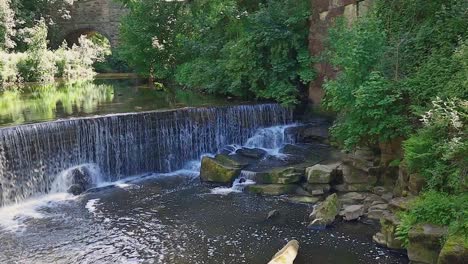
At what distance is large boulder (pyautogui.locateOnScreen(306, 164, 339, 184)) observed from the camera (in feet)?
27.3

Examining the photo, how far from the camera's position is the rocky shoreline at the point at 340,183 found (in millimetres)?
5672

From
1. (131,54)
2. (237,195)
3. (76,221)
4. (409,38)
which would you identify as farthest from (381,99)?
(131,54)

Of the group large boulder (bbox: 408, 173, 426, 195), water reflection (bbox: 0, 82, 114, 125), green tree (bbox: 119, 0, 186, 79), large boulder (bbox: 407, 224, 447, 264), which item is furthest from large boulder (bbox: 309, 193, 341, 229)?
green tree (bbox: 119, 0, 186, 79)

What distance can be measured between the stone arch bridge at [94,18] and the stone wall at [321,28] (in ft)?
62.4

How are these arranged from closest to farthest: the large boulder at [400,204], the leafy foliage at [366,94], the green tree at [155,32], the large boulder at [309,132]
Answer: the large boulder at [400,204] < the leafy foliage at [366,94] < the large boulder at [309,132] < the green tree at [155,32]

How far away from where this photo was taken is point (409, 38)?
8.32m

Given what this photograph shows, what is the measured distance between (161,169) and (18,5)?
18.5 m

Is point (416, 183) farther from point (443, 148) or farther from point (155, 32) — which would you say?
point (155, 32)

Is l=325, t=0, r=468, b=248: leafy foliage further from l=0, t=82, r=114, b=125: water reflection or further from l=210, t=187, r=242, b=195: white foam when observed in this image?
l=0, t=82, r=114, b=125: water reflection

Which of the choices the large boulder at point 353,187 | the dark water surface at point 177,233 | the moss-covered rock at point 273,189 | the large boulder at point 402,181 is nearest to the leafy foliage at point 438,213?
the dark water surface at point 177,233

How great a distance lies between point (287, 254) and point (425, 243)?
5.31ft

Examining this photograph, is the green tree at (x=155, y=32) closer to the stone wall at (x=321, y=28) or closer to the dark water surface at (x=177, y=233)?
the stone wall at (x=321, y=28)

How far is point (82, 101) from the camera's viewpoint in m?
14.1

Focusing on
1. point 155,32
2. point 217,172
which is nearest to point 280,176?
point 217,172
